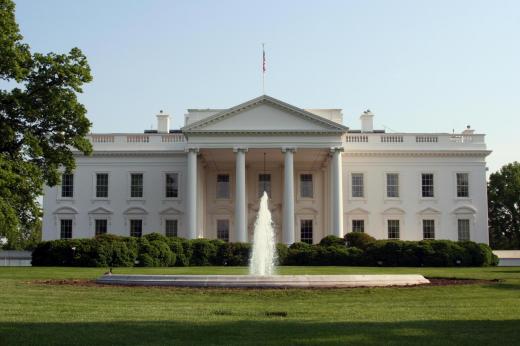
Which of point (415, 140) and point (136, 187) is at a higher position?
point (415, 140)

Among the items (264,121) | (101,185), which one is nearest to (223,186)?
(264,121)

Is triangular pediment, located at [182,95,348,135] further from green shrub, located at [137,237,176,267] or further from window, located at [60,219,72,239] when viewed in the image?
window, located at [60,219,72,239]

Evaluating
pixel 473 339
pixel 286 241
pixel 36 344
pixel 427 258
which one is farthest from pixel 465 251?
pixel 36 344

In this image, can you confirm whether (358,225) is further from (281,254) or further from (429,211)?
(281,254)

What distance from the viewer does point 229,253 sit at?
4275cm

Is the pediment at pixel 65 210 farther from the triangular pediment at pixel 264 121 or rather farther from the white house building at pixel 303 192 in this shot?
the triangular pediment at pixel 264 121

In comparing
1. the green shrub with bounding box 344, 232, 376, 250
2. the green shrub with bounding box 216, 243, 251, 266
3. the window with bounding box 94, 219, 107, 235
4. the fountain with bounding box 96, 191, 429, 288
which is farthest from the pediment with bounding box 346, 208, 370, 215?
the fountain with bounding box 96, 191, 429, 288

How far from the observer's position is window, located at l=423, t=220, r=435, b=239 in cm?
5509

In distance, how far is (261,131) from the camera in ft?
165

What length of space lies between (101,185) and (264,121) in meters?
14.7

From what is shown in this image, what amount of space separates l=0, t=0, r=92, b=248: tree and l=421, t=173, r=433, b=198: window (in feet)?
104

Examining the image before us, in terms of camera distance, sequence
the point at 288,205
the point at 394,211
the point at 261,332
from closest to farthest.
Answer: the point at 261,332 → the point at 288,205 → the point at 394,211

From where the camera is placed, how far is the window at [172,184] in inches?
2196

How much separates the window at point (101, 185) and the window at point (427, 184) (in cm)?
2513
